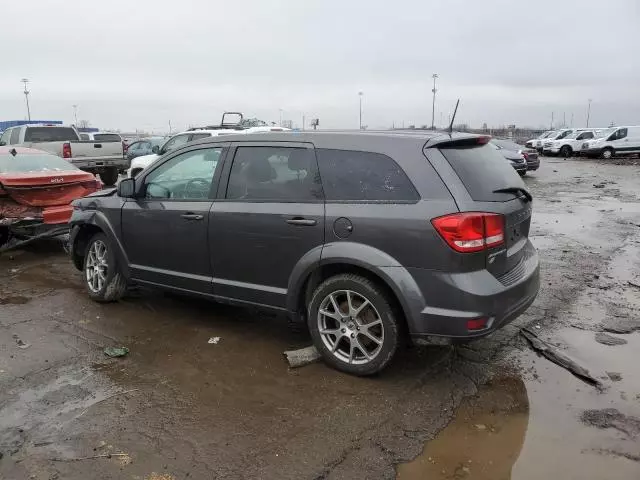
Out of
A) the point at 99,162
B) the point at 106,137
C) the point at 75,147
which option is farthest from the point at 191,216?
the point at 106,137

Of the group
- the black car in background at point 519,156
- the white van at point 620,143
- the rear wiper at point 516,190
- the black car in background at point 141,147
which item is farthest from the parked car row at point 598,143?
the rear wiper at point 516,190

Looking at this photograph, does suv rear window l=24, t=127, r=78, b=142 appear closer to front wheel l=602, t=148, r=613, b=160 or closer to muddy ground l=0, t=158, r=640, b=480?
muddy ground l=0, t=158, r=640, b=480

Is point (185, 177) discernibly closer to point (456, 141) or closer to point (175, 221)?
point (175, 221)

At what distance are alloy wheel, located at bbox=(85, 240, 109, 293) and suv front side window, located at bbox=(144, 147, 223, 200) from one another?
1.01m

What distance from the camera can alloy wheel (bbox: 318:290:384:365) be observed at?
3852 millimetres

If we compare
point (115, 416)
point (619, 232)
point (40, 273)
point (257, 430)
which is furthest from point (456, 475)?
point (619, 232)

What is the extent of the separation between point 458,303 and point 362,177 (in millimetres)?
1103

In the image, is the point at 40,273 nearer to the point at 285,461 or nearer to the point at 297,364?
the point at 297,364

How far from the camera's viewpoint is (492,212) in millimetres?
3568

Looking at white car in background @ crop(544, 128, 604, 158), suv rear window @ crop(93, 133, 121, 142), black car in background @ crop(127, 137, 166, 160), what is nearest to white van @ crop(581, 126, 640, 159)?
white car in background @ crop(544, 128, 604, 158)

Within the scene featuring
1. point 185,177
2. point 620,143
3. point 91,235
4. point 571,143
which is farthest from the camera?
point 571,143

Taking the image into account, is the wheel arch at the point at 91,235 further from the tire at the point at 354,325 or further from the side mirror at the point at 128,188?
the tire at the point at 354,325

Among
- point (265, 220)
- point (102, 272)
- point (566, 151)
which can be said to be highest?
point (265, 220)

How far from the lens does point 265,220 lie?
13.8 ft
